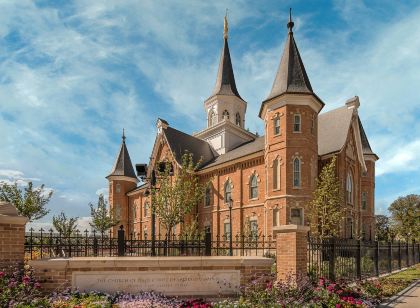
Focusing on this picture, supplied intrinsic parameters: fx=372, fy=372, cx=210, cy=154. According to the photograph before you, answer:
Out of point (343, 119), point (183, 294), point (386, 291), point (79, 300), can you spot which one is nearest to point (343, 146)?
point (343, 119)

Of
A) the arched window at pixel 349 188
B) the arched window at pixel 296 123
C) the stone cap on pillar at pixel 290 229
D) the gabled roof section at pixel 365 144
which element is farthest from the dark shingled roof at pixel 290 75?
the stone cap on pillar at pixel 290 229

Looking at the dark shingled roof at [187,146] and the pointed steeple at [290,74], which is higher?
the pointed steeple at [290,74]

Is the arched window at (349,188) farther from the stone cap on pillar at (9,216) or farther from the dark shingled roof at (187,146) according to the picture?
the stone cap on pillar at (9,216)

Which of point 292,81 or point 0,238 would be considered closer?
point 0,238

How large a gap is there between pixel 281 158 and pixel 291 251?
17.3 meters

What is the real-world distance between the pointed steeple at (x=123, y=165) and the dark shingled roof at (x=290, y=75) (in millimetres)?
27495

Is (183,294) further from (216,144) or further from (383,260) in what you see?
(216,144)

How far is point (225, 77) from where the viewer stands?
4588 cm

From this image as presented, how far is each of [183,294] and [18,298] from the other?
3.50 meters

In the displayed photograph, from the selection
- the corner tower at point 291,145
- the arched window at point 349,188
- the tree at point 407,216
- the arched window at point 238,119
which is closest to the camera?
the corner tower at point 291,145

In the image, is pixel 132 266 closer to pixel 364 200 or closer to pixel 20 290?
pixel 20 290

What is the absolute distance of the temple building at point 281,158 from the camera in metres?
26.1

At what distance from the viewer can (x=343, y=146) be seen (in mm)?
28062

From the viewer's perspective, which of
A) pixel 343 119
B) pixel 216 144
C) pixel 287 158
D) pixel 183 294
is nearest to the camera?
pixel 183 294
